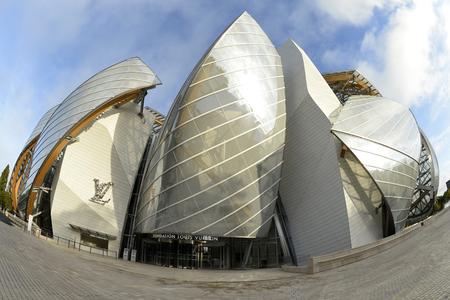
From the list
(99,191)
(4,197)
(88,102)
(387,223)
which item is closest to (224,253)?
(99,191)

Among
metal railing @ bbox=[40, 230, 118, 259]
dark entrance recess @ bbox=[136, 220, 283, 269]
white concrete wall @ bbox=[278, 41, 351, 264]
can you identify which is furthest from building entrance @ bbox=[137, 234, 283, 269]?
metal railing @ bbox=[40, 230, 118, 259]

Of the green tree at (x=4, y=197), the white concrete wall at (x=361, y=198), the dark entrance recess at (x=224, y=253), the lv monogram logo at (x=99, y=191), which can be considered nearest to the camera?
the white concrete wall at (x=361, y=198)

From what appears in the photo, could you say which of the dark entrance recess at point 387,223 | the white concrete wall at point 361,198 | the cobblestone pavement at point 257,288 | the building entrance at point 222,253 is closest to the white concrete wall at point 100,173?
the building entrance at point 222,253

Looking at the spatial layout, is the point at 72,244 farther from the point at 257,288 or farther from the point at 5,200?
the point at 5,200

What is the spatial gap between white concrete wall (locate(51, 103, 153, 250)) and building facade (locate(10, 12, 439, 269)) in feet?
0.28

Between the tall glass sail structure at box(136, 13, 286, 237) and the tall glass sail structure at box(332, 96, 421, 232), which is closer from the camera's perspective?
the tall glass sail structure at box(332, 96, 421, 232)

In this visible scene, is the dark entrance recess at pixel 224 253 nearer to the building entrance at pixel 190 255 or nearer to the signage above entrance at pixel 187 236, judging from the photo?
the building entrance at pixel 190 255

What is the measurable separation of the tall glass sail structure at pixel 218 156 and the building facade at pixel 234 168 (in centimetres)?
8

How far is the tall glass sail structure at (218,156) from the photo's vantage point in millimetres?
20531

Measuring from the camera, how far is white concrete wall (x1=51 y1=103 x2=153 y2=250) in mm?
24797

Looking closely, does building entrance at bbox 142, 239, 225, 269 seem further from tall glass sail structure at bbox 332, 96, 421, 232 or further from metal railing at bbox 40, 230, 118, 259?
tall glass sail structure at bbox 332, 96, 421, 232

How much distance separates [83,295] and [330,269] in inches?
454

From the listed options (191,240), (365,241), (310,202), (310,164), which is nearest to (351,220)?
(365,241)

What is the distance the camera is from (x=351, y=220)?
20328 millimetres
